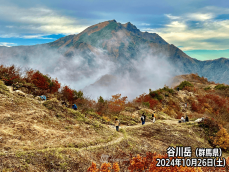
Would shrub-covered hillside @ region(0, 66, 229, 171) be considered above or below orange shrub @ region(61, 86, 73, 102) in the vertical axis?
below

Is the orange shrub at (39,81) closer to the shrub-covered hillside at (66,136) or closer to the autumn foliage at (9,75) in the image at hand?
the shrub-covered hillside at (66,136)

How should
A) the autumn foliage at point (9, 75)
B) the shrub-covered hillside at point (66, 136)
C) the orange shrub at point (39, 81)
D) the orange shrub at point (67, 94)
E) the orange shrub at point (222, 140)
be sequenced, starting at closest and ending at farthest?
the shrub-covered hillside at point (66, 136) → the orange shrub at point (222, 140) → the autumn foliage at point (9, 75) → the orange shrub at point (39, 81) → the orange shrub at point (67, 94)


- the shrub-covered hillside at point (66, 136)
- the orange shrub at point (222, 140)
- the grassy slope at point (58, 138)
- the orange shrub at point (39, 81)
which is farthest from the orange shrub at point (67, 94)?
the orange shrub at point (222, 140)

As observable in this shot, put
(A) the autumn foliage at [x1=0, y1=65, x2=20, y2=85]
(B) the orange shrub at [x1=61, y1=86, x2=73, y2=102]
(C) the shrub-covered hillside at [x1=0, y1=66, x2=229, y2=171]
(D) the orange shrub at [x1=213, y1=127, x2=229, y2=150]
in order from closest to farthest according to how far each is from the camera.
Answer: (C) the shrub-covered hillside at [x1=0, y1=66, x2=229, y2=171] → (D) the orange shrub at [x1=213, y1=127, x2=229, y2=150] → (A) the autumn foliage at [x1=0, y1=65, x2=20, y2=85] → (B) the orange shrub at [x1=61, y1=86, x2=73, y2=102]

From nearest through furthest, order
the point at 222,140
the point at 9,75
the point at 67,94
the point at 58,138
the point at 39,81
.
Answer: the point at 58,138, the point at 222,140, the point at 9,75, the point at 39,81, the point at 67,94

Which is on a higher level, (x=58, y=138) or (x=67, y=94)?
(x=67, y=94)

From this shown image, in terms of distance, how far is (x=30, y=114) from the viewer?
41.3 feet

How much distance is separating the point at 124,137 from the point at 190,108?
29.5m

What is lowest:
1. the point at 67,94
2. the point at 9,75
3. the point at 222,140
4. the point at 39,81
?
the point at 222,140

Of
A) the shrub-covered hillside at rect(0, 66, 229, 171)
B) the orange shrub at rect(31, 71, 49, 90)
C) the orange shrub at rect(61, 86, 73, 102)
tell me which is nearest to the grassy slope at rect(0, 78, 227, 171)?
the shrub-covered hillside at rect(0, 66, 229, 171)

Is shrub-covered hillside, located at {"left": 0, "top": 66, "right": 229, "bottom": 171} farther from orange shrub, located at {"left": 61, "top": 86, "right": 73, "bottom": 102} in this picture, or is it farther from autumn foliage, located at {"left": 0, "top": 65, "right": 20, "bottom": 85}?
orange shrub, located at {"left": 61, "top": 86, "right": 73, "bottom": 102}

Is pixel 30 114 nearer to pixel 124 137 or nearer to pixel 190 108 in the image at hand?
pixel 124 137

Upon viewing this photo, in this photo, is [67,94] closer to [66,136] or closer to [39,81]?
[39,81]

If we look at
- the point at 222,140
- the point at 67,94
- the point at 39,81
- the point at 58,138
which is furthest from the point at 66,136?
the point at 222,140
